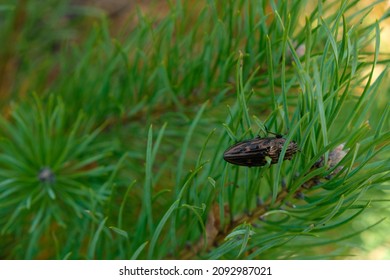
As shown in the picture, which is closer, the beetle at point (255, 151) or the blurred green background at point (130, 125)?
the beetle at point (255, 151)

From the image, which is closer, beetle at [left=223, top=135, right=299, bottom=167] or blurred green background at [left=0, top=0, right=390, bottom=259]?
beetle at [left=223, top=135, right=299, bottom=167]

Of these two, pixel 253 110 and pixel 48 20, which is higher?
pixel 48 20

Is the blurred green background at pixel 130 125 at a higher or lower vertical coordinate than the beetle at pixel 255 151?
higher

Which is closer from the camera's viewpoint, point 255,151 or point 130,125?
point 255,151

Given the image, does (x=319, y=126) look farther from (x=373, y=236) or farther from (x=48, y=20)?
(x=48, y=20)

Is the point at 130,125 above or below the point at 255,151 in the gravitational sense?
above

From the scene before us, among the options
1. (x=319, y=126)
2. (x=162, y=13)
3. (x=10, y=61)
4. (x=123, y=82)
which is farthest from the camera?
(x=162, y=13)

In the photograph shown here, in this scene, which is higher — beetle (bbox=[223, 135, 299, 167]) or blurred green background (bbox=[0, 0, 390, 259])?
blurred green background (bbox=[0, 0, 390, 259])

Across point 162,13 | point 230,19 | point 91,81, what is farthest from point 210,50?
point 162,13
